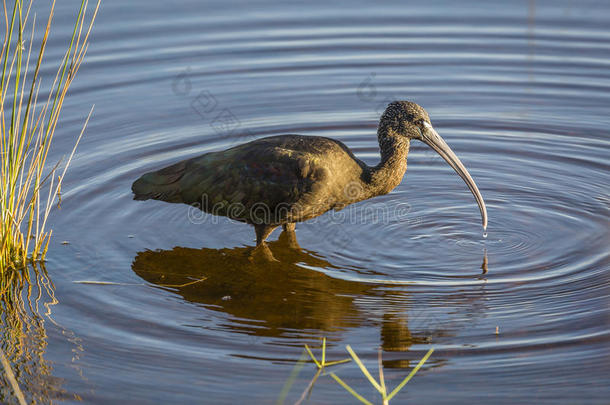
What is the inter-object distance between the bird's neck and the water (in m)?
0.54

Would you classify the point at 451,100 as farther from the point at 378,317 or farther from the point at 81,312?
the point at 81,312

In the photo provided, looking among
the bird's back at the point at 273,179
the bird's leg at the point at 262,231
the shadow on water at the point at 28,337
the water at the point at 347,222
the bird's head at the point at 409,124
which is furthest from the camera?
the bird's leg at the point at 262,231

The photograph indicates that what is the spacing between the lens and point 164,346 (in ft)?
18.4

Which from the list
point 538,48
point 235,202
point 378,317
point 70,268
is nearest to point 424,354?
point 378,317

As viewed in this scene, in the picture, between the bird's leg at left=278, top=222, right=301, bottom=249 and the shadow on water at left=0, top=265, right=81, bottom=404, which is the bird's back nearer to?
the bird's leg at left=278, top=222, right=301, bottom=249

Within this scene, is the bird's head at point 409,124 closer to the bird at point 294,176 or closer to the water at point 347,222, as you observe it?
the bird at point 294,176

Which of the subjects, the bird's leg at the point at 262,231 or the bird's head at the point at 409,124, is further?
the bird's leg at the point at 262,231

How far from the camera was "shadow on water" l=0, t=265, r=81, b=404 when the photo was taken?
5121mm

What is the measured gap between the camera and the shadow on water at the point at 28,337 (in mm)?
5121

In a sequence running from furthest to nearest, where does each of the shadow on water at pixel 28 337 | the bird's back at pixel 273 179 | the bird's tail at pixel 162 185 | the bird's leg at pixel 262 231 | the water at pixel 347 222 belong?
1. the bird's tail at pixel 162 185
2. the bird's leg at pixel 262 231
3. the bird's back at pixel 273 179
4. the water at pixel 347 222
5. the shadow on water at pixel 28 337

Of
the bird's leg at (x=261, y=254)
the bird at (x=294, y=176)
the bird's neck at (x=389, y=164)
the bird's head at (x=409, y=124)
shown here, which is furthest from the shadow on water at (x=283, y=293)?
the bird's head at (x=409, y=124)

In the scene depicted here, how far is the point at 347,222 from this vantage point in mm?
7688

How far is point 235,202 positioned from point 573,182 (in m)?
3.38

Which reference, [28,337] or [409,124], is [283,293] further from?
[28,337]
